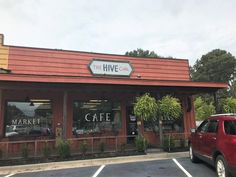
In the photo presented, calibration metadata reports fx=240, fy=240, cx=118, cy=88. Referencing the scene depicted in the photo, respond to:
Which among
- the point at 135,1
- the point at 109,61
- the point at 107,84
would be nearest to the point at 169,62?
the point at 109,61

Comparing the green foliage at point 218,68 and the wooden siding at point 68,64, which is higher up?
the green foliage at point 218,68

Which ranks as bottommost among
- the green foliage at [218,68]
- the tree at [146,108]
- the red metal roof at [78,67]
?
the tree at [146,108]

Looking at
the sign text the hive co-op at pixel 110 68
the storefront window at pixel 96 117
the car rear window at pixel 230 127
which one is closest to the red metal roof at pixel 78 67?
the sign text the hive co-op at pixel 110 68

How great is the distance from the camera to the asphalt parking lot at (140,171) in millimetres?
7547

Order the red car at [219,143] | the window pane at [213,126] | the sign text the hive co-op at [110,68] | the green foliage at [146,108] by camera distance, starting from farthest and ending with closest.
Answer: the sign text the hive co-op at [110,68], the green foliage at [146,108], the window pane at [213,126], the red car at [219,143]

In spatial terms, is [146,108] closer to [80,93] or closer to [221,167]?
[80,93]

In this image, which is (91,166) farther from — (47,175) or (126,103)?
(126,103)

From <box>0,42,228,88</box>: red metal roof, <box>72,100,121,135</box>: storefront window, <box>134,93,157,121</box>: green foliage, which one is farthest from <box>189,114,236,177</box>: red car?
<box>72,100,121,135</box>: storefront window

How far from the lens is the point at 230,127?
6273 millimetres

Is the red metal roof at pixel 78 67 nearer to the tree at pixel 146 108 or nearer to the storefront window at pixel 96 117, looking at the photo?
the tree at pixel 146 108

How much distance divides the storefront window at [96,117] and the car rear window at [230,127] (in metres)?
8.06

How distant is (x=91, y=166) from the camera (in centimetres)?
916

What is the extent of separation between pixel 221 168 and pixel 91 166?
4760mm

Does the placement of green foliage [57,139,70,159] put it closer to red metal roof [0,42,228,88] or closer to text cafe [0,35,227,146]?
text cafe [0,35,227,146]
